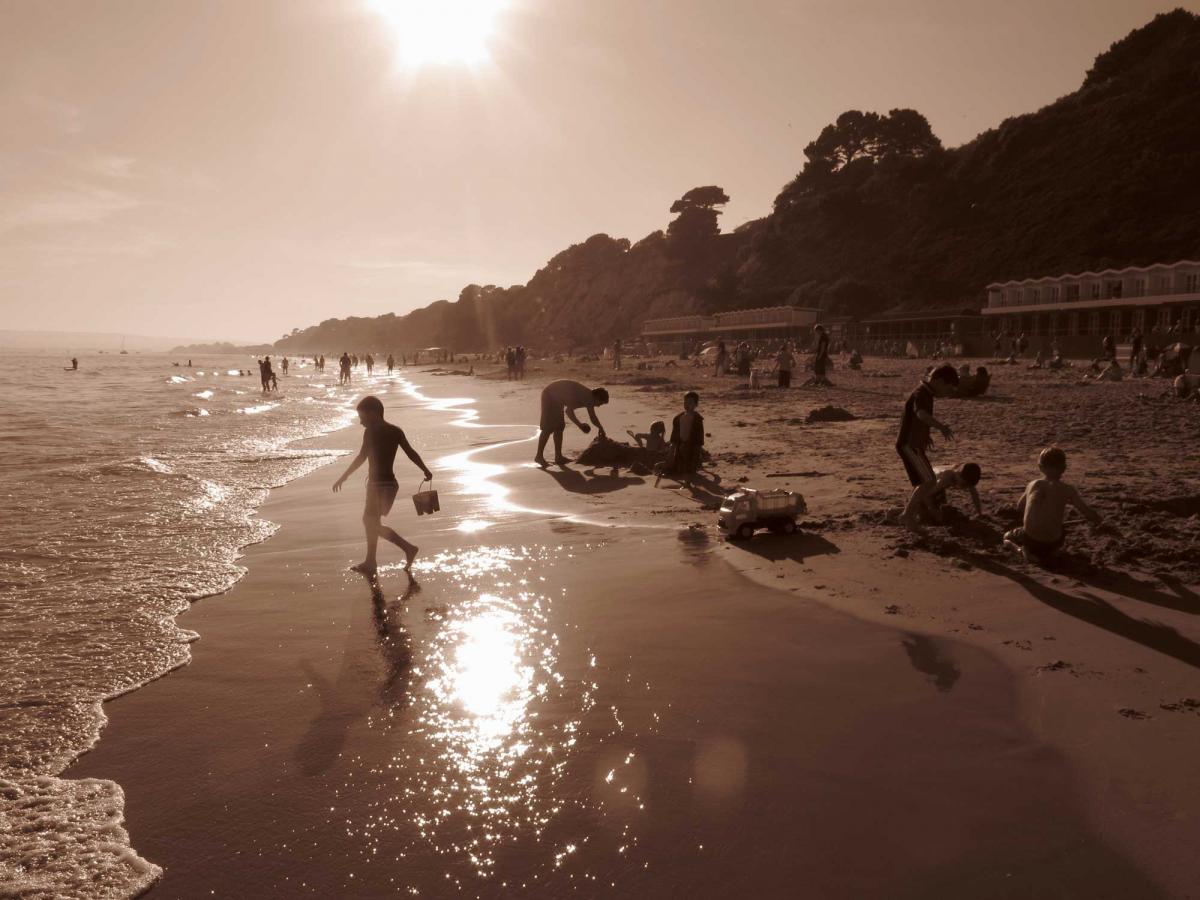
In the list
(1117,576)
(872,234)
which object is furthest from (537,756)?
(872,234)

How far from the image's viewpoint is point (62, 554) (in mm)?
7812

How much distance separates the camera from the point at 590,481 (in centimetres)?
1145

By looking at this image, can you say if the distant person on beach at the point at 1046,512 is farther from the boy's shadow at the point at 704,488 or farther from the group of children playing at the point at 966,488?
the boy's shadow at the point at 704,488

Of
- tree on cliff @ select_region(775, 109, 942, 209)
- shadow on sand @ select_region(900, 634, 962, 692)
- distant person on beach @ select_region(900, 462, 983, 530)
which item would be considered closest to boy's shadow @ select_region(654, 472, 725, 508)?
distant person on beach @ select_region(900, 462, 983, 530)

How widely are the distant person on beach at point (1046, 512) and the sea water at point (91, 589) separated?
21.3 feet

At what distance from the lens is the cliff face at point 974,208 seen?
6569 cm

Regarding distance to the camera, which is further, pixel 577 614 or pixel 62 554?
pixel 62 554

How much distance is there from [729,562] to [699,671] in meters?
2.45

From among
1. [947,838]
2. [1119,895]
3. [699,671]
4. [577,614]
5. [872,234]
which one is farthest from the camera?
[872,234]

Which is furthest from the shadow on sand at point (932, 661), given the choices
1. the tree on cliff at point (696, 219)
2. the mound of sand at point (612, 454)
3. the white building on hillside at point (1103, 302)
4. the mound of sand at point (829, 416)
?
the tree on cliff at point (696, 219)

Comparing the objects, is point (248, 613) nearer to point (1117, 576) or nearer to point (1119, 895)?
point (1119, 895)

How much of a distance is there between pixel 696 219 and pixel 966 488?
128 meters

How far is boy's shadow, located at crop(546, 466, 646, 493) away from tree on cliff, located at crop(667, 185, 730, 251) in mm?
121341

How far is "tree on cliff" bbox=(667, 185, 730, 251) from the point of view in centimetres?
12731
